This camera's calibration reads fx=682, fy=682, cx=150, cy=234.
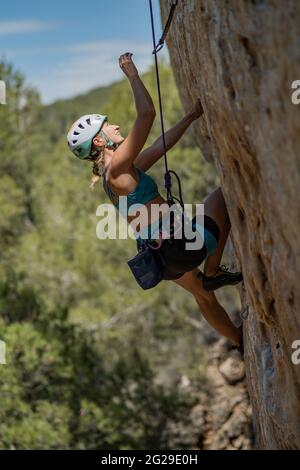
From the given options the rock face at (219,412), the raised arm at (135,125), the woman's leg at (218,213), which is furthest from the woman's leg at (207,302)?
the rock face at (219,412)

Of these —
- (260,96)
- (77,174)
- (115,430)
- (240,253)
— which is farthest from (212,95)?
(77,174)

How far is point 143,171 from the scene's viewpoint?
4875 mm

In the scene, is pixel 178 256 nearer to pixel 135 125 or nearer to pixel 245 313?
pixel 135 125

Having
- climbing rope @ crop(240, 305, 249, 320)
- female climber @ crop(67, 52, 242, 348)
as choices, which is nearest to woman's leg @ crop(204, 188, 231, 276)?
female climber @ crop(67, 52, 242, 348)

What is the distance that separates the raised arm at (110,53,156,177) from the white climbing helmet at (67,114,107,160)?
0.95ft

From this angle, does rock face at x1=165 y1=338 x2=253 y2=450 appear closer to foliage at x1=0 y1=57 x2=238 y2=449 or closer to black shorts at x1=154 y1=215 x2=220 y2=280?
foliage at x1=0 y1=57 x2=238 y2=449

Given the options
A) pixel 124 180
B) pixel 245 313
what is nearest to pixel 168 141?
pixel 124 180

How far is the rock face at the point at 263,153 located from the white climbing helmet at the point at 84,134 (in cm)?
78

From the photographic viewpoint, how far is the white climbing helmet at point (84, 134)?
15.8ft

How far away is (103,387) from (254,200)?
10108 millimetres

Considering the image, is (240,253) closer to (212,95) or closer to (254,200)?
(254,200)

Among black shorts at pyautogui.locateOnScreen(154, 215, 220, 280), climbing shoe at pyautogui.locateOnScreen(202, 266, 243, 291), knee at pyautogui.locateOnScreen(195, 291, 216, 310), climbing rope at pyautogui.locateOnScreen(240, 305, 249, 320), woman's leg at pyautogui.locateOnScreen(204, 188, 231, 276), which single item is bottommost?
climbing rope at pyautogui.locateOnScreen(240, 305, 249, 320)

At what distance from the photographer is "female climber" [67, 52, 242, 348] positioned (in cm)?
454

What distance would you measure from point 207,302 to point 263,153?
211 cm
